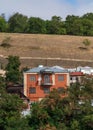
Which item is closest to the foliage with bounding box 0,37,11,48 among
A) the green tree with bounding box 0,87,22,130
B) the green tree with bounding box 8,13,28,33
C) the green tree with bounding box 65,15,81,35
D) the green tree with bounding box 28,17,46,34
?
the green tree with bounding box 28,17,46,34

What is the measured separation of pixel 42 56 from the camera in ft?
283

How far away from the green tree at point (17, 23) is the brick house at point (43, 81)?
5097 centimetres

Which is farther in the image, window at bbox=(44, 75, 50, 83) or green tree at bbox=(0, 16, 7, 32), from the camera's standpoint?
green tree at bbox=(0, 16, 7, 32)

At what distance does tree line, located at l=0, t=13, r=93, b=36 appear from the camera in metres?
101

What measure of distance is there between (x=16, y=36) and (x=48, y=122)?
58.3 meters

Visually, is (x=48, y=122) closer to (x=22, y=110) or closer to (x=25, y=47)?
(x=22, y=110)

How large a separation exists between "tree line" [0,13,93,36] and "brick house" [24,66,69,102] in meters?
47.9

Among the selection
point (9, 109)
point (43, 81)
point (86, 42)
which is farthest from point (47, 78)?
point (86, 42)

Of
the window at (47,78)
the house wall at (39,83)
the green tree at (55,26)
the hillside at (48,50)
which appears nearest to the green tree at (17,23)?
the green tree at (55,26)

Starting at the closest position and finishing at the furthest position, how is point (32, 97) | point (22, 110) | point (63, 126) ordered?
point (63, 126) → point (22, 110) → point (32, 97)

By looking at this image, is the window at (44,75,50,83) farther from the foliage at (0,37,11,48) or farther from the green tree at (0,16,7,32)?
the green tree at (0,16,7,32)

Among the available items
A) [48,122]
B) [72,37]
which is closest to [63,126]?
[48,122]

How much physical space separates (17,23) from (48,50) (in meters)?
14.3

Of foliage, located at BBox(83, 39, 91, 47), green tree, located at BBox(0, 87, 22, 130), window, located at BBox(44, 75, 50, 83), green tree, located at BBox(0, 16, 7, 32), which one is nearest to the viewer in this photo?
green tree, located at BBox(0, 87, 22, 130)
